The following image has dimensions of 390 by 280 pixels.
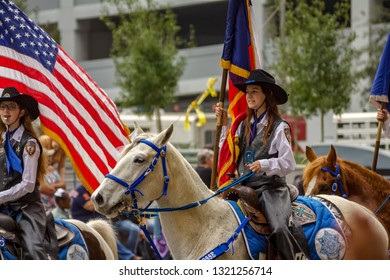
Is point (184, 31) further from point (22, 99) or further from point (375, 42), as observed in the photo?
point (22, 99)

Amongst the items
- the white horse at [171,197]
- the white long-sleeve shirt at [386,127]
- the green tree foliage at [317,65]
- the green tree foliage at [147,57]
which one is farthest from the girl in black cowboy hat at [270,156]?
the green tree foliage at [147,57]

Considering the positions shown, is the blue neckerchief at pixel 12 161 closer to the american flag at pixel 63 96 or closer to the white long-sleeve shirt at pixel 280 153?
the american flag at pixel 63 96

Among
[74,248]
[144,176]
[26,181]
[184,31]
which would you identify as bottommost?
[74,248]

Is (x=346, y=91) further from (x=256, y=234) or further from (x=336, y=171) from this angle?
(x=256, y=234)

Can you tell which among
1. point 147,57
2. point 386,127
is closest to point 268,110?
point 386,127

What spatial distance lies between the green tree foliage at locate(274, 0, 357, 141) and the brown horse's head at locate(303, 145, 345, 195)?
771 inches

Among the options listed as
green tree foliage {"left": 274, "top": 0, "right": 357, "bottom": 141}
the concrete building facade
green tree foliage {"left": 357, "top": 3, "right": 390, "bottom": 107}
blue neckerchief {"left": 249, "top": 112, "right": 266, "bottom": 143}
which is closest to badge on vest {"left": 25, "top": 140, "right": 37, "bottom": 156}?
blue neckerchief {"left": 249, "top": 112, "right": 266, "bottom": 143}

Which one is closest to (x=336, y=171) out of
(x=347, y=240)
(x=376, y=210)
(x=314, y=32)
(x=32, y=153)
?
(x=376, y=210)

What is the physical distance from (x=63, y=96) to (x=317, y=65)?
21033 millimetres

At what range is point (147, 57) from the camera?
34.3 metres

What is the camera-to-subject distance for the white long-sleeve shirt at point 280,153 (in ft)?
26.3

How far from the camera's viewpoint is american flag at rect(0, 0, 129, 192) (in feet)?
33.1

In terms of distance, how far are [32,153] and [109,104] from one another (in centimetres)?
173

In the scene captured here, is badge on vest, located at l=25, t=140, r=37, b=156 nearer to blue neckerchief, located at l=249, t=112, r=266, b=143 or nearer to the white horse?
the white horse
